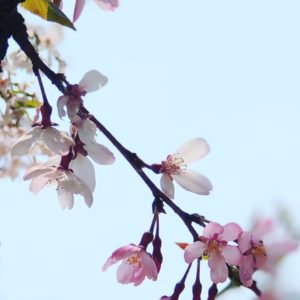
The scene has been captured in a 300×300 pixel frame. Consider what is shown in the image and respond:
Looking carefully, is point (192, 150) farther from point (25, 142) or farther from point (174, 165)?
point (25, 142)

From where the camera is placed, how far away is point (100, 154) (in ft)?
2.64

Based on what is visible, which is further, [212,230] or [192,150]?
[192,150]

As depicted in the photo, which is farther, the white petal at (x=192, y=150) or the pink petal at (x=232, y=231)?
the white petal at (x=192, y=150)

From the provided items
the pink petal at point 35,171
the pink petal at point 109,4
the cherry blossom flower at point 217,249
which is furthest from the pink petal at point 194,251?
the pink petal at point 109,4

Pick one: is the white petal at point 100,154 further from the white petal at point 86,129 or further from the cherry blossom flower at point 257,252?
the cherry blossom flower at point 257,252

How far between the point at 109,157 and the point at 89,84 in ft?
0.29

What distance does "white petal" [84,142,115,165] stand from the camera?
Result: 80 cm

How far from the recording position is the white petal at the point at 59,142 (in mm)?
782

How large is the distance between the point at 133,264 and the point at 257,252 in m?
0.15

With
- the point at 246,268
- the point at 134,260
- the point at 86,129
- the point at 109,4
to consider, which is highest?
the point at 109,4

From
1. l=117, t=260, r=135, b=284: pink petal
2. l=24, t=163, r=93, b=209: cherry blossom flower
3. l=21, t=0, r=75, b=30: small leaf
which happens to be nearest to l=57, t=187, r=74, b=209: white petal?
l=24, t=163, r=93, b=209: cherry blossom flower

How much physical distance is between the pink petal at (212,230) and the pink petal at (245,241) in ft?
0.11

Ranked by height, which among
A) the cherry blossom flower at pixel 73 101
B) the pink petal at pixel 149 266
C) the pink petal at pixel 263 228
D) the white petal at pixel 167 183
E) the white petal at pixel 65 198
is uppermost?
the cherry blossom flower at pixel 73 101

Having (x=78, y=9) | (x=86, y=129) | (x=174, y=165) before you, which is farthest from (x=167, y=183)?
(x=78, y=9)
